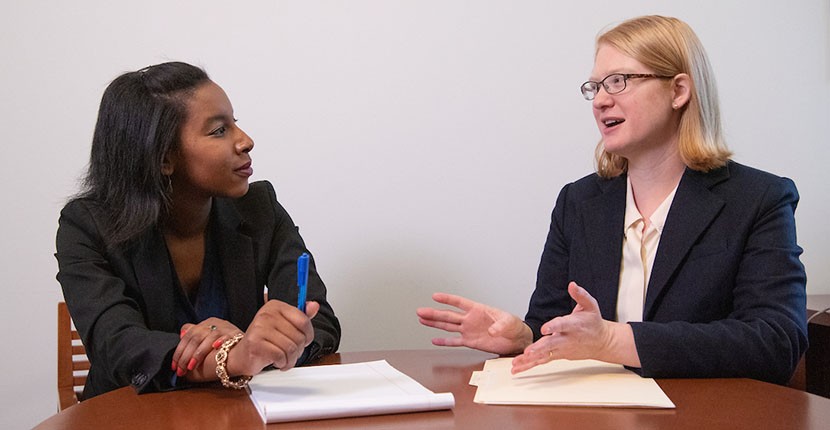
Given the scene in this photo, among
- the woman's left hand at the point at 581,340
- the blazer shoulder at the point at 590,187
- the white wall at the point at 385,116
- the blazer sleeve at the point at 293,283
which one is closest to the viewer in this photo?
the woman's left hand at the point at 581,340

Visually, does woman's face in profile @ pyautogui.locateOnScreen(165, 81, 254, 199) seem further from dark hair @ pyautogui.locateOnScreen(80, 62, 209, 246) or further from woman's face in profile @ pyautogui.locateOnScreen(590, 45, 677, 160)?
woman's face in profile @ pyautogui.locateOnScreen(590, 45, 677, 160)

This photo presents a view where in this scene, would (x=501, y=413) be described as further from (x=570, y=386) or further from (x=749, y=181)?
(x=749, y=181)

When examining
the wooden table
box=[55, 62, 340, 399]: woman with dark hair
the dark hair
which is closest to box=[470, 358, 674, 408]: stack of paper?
the wooden table

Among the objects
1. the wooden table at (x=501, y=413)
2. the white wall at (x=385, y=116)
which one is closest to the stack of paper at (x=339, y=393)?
the wooden table at (x=501, y=413)

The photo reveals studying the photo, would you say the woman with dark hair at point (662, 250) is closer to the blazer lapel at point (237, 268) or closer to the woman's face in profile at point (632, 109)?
the woman's face in profile at point (632, 109)

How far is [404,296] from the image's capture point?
2359 millimetres

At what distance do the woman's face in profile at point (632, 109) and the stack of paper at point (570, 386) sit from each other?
0.52 m

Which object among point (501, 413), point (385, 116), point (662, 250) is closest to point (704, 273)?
point (662, 250)

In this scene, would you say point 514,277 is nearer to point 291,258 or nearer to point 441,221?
point 441,221

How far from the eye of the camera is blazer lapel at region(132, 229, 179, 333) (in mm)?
1508

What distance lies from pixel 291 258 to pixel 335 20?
87 cm

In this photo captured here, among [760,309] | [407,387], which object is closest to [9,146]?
[407,387]

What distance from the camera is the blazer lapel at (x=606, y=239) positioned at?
160 cm

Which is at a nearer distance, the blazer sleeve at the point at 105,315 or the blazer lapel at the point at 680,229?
the blazer sleeve at the point at 105,315
